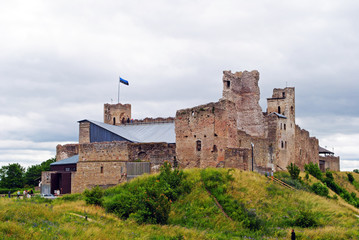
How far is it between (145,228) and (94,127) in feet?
78.0

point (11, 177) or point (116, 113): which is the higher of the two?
point (116, 113)

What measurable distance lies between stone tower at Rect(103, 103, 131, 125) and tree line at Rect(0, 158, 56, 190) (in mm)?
10695

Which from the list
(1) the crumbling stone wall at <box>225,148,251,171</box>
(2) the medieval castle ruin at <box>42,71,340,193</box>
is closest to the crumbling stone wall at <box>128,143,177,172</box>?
(2) the medieval castle ruin at <box>42,71,340,193</box>

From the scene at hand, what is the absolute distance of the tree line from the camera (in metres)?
57.0

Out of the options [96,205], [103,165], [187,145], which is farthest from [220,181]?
[103,165]

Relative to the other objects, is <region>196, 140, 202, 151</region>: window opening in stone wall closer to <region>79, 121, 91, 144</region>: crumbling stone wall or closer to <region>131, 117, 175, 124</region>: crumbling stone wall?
<region>79, 121, 91, 144</region>: crumbling stone wall

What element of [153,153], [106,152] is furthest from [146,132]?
[153,153]

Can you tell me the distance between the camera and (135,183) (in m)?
32.3

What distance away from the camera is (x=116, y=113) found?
204 ft

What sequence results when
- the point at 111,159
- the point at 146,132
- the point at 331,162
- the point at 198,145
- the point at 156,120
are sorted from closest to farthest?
the point at 198,145, the point at 111,159, the point at 146,132, the point at 156,120, the point at 331,162

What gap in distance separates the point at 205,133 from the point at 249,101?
15176 mm

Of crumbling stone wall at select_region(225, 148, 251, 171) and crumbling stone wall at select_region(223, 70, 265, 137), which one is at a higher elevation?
crumbling stone wall at select_region(223, 70, 265, 137)

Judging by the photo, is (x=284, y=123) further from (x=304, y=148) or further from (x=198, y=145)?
(x=198, y=145)

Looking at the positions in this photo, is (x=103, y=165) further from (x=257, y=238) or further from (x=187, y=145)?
(x=257, y=238)
